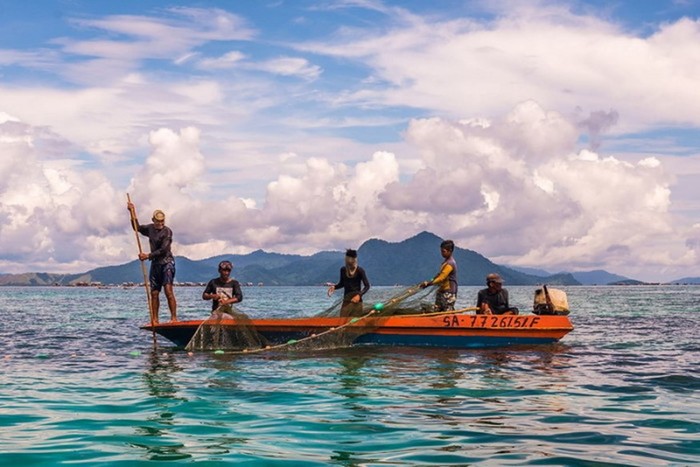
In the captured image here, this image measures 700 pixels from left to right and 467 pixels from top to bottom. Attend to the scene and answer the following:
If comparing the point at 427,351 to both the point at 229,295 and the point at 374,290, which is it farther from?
the point at 229,295

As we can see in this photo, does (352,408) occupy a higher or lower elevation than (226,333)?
lower

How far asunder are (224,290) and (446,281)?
6373 millimetres

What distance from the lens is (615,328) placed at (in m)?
31.9

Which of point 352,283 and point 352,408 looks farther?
point 352,283

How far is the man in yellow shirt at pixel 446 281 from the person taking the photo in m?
20.4

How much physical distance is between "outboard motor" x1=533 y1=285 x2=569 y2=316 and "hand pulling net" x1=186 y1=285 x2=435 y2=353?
135 inches

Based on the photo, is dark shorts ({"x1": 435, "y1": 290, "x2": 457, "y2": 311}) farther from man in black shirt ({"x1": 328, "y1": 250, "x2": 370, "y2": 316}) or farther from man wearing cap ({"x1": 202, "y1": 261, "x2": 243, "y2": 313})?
man wearing cap ({"x1": 202, "y1": 261, "x2": 243, "y2": 313})

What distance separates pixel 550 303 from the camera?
72.3 ft

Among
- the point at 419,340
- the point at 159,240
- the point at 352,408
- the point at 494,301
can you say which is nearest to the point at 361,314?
the point at 419,340

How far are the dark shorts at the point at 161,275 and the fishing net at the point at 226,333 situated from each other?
1807mm

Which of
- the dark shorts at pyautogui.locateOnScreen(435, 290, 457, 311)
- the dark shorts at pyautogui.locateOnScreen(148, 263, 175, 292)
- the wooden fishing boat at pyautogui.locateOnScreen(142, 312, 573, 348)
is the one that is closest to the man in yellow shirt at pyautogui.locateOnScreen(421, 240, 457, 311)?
the dark shorts at pyautogui.locateOnScreen(435, 290, 457, 311)

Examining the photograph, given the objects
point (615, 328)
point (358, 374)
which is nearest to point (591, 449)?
point (358, 374)

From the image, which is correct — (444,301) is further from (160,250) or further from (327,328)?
(160,250)

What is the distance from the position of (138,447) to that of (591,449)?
217 inches
